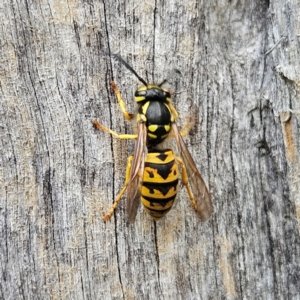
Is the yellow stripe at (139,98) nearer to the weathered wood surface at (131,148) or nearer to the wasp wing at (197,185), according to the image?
the weathered wood surface at (131,148)

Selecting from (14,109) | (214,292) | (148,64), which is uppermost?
(148,64)

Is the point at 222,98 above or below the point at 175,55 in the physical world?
below

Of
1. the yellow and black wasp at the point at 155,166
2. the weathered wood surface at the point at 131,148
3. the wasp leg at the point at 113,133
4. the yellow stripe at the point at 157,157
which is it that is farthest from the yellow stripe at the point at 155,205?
the wasp leg at the point at 113,133


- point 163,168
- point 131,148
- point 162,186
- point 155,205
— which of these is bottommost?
point 155,205

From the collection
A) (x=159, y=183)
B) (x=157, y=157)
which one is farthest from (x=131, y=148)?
(x=159, y=183)

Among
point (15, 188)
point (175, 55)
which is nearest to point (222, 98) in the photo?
point (175, 55)

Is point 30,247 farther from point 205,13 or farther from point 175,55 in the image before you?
point 205,13

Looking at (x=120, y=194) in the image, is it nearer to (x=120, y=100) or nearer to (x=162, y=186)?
(x=162, y=186)

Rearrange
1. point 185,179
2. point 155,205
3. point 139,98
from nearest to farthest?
point 155,205 → point 139,98 → point 185,179
